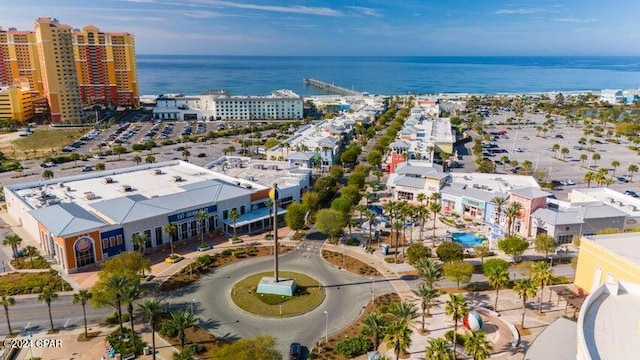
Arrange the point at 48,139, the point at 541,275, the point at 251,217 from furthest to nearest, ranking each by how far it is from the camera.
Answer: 1. the point at 48,139
2. the point at 251,217
3. the point at 541,275

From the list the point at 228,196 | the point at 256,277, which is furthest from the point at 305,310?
the point at 228,196

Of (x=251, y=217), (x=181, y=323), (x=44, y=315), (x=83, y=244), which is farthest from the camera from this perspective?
(x=251, y=217)

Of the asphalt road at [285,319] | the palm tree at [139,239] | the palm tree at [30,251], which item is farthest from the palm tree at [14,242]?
the asphalt road at [285,319]

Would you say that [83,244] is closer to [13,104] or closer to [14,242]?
[14,242]

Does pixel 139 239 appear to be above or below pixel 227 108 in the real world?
below

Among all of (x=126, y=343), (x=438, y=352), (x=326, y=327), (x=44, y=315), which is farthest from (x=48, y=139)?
(x=438, y=352)

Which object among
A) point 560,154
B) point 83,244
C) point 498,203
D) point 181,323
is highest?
point 498,203
